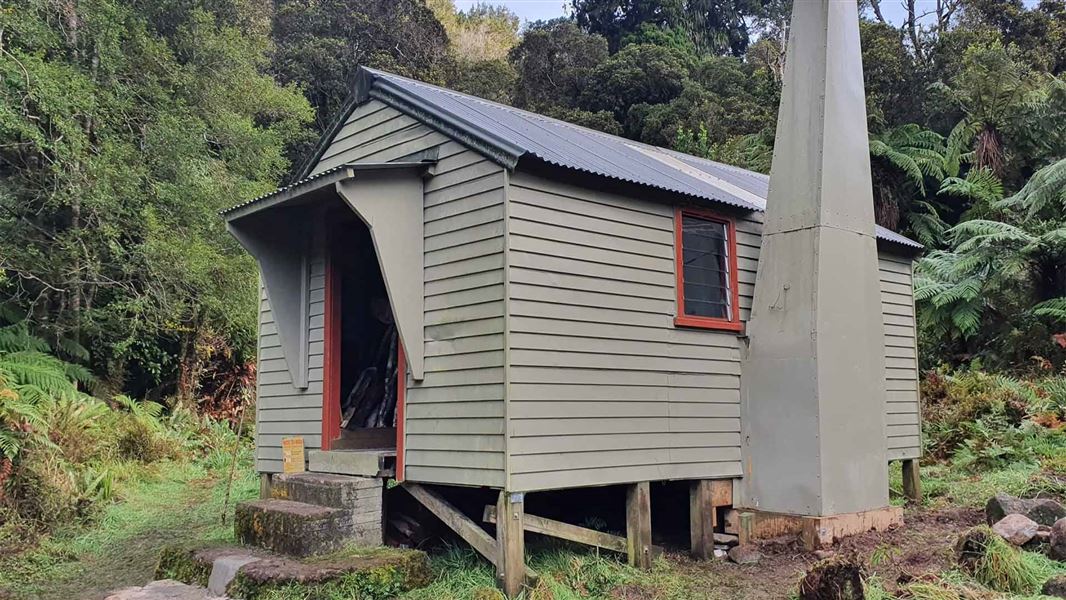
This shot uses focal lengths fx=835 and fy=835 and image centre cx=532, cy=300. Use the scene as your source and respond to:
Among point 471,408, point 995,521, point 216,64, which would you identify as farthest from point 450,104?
point 216,64

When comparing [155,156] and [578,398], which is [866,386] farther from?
[155,156]

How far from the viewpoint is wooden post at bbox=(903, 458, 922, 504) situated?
10.1m

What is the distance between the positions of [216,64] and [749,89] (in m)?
18.5

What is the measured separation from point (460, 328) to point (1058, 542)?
509 centimetres

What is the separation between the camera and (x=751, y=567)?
7.69 metres

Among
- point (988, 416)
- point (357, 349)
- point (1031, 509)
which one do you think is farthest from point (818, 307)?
point (988, 416)

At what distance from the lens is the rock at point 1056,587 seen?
18.4 ft

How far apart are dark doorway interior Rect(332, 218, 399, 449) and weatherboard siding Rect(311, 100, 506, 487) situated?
65.6 inches

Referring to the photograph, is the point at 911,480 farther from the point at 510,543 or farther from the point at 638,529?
the point at 510,543

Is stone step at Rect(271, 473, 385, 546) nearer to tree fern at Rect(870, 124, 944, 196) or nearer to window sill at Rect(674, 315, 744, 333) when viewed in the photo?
window sill at Rect(674, 315, 744, 333)

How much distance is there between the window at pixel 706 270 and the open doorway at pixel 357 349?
3068 millimetres

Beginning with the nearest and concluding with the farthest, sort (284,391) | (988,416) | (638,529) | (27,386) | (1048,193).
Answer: (638,529), (284,391), (27,386), (988,416), (1048,193)

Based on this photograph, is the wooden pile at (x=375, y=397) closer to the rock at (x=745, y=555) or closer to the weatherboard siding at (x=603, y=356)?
the weatherboard siding at (x=603, y=356)

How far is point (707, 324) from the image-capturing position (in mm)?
8148
